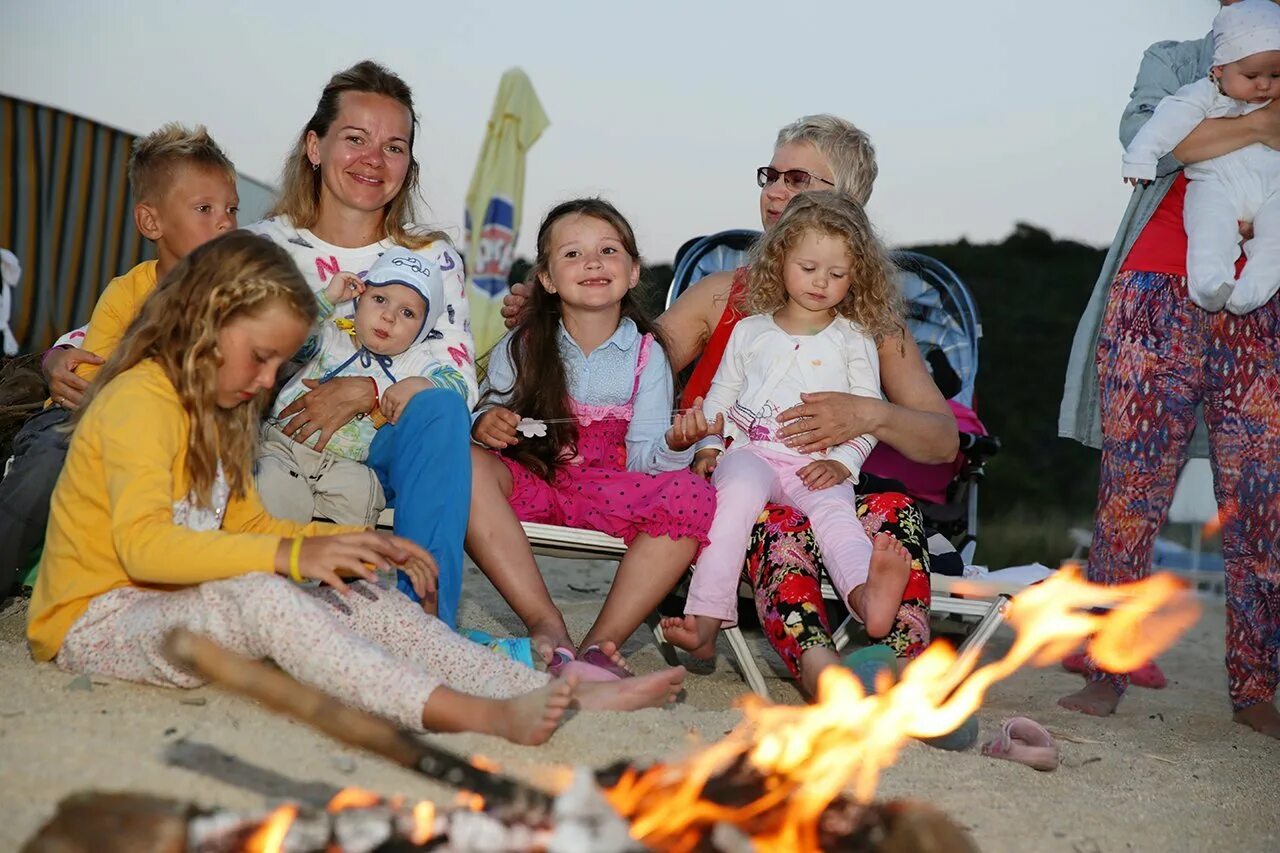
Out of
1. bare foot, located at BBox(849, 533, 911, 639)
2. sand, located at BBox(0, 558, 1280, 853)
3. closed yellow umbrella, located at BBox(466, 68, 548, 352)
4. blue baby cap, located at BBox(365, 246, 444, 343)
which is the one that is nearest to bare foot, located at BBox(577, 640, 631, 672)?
sand, located at BBox(0, 558, 1280, 853)

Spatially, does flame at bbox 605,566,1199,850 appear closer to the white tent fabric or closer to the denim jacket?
the denim jacket

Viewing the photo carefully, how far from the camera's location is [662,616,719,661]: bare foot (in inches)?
134

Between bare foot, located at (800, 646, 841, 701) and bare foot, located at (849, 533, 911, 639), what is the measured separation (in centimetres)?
12

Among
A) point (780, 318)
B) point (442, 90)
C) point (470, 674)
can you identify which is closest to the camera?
point (470, 674)

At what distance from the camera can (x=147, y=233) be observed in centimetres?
378

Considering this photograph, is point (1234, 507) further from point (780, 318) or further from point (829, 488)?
point (780, 318)

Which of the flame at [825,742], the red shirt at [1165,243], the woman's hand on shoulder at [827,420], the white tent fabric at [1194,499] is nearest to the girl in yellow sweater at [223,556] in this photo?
the flame at [825,742]

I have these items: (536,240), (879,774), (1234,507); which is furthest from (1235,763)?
(536,240)

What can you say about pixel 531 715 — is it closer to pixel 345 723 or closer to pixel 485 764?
pixel 485 764

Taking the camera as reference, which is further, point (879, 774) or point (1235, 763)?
point (1235, 763)

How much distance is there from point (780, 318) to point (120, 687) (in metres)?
2.26

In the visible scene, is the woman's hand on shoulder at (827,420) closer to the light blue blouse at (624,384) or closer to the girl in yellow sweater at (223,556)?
the light blue blouse at (624,384)

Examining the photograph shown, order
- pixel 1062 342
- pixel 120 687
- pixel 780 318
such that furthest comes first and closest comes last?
pixel 1062 342, pixel 780 318, pixel 120 687

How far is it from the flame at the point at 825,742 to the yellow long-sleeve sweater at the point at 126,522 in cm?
99
